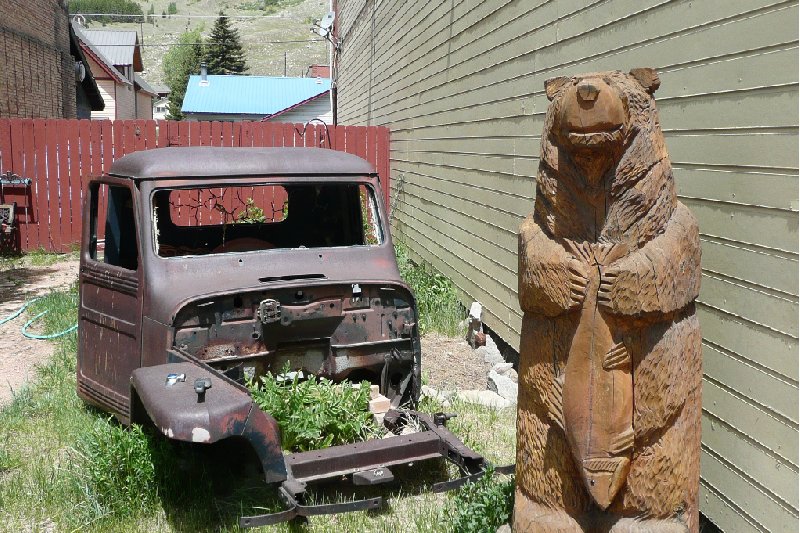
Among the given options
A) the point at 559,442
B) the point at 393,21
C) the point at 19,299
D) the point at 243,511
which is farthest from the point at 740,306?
the point at 393,21

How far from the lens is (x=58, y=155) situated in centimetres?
1340

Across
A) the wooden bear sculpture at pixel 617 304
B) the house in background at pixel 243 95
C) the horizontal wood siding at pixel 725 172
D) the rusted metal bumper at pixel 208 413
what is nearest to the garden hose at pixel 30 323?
the horizontal wood siding at pixel 725 172

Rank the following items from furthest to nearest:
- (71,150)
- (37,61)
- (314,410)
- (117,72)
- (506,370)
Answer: (117,72) → (37,61) → (71,150) → (506,370) → (314,410)

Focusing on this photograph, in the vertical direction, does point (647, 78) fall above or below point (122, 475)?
above

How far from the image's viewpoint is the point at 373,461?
13.5 feet

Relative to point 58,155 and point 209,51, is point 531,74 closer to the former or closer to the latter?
point 58,155

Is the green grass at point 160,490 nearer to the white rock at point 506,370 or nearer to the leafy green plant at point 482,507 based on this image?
the leafy green plant at point 482,507

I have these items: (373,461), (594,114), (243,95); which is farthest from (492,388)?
(243,95)

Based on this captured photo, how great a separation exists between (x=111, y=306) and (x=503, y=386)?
3.08 meters

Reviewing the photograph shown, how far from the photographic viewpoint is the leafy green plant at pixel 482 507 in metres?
3.56

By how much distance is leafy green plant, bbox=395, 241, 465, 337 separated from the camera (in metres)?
8.32

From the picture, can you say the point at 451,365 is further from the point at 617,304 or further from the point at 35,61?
the point at 35,61

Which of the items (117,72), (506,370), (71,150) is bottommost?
(506,370)

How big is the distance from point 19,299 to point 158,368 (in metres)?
7.16
